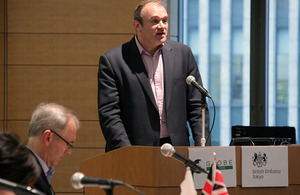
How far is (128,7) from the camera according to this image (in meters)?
6.49

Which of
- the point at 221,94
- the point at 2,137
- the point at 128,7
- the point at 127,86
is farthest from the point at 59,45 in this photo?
the point at 2,137

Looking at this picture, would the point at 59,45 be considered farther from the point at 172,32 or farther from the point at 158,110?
the point at 158,110

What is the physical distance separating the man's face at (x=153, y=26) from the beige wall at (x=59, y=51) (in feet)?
7.86

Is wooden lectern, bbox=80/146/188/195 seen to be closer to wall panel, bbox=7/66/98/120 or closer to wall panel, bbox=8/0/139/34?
wall panel, bbox=7/66/98/120

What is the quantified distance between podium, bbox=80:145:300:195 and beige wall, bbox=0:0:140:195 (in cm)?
303

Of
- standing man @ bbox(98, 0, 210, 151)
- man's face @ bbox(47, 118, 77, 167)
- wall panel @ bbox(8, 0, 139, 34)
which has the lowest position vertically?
man's face @ bbox(47, 118, 77, 167)

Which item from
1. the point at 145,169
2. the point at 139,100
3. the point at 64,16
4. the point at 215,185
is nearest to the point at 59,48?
the point at 64,16

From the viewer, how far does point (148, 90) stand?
395 cm

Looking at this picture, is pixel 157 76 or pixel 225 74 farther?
pixel 225 74

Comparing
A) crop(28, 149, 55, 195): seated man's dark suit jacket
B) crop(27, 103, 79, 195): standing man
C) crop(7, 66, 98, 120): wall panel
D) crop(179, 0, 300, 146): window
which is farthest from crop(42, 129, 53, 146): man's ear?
crop(179, 0, 300, 146): window

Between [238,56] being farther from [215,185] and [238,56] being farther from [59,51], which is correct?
[215,185]

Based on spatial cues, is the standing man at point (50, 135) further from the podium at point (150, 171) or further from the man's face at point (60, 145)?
the podium at point (150, 171)

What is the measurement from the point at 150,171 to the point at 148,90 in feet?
3.02

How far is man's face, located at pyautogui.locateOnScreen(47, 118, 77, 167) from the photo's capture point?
2.79 m
